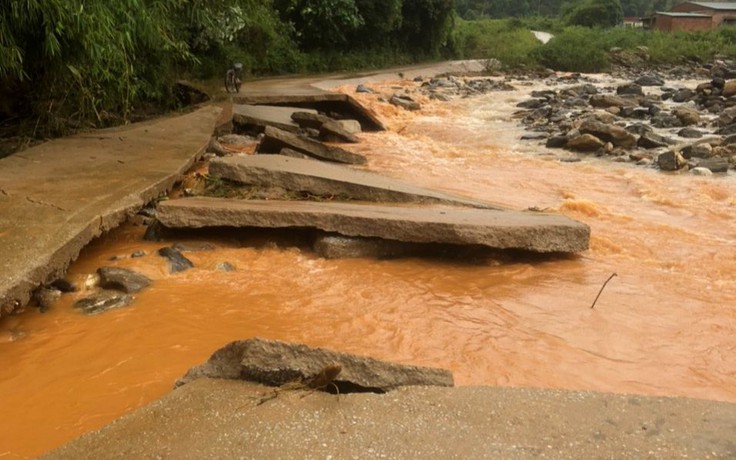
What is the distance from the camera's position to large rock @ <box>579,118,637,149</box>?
Answer: 10.9 metres

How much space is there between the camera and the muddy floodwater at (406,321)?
10.9 ft

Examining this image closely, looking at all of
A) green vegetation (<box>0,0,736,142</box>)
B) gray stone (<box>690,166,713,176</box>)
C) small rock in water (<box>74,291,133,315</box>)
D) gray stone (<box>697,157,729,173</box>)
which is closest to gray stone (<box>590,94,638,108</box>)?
gray stone (<box>697,157,729,173</box>)

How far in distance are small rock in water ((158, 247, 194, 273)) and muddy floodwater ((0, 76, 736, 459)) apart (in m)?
0.07

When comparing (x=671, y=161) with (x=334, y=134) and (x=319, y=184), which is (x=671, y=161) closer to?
(x=334, y=134)

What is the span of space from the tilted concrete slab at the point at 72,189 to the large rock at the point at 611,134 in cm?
662

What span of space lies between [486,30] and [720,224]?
39.5 meters

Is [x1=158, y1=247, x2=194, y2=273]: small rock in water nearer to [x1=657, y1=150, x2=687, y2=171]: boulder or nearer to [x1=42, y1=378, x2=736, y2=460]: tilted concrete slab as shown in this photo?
[x1=42, y1=378, x2=736, y2=460]: tilted concrete slab

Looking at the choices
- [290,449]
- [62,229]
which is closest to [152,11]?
[62,229]

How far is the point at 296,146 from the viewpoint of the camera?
8258 mm

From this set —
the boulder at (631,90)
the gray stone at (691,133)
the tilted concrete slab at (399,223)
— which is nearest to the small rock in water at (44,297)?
the tilted concrete slab at (399,223)

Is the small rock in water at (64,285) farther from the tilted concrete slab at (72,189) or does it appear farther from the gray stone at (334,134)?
the gray stone at (334,134)

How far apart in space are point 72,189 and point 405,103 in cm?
1244

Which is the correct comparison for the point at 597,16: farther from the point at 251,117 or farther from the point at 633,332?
the point at 633,332

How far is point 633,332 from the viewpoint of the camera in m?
4.12
